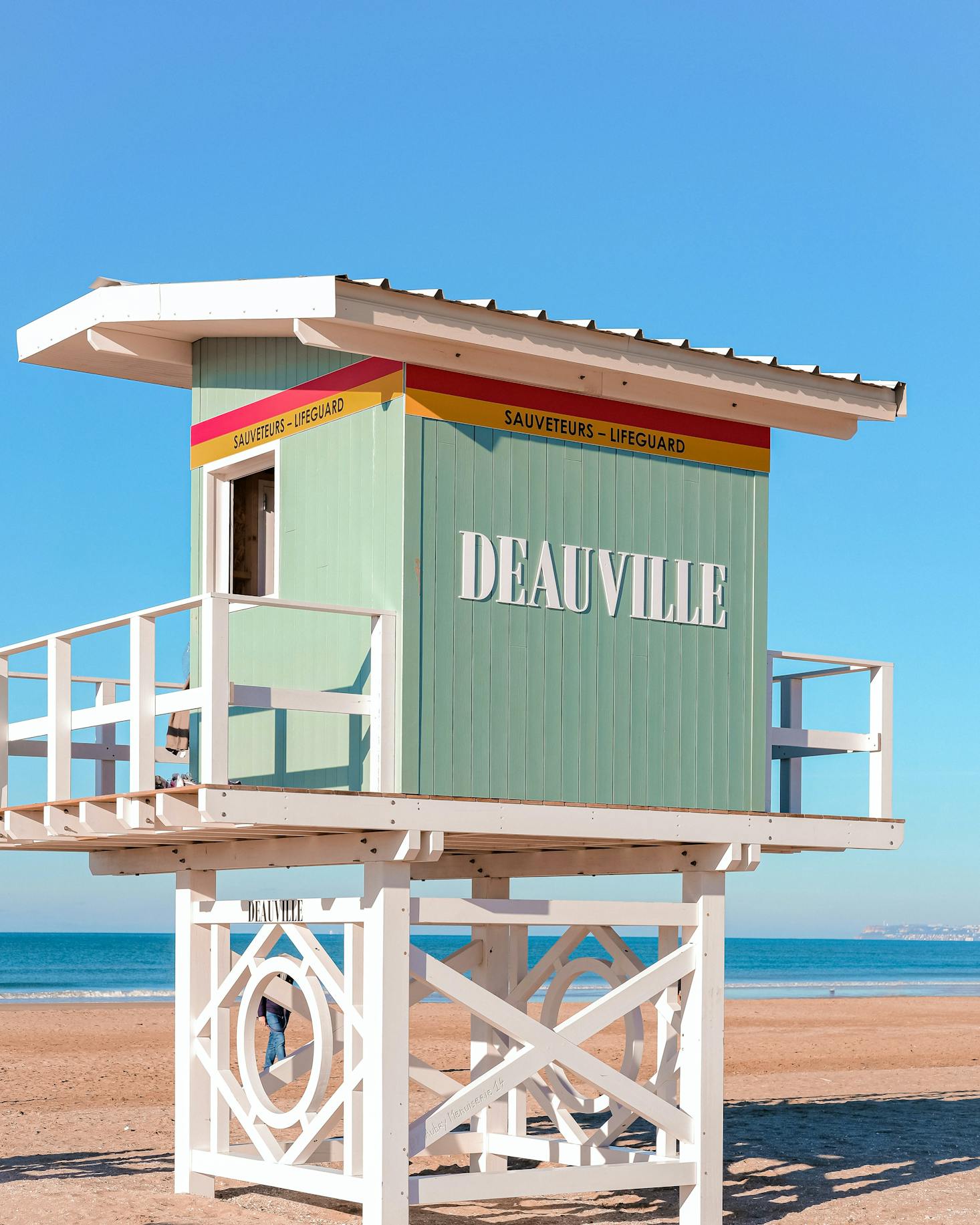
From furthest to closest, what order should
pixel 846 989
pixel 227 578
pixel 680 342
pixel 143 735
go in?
pixel 846 989 < pixel 227 578 < pixel 680 342 < pixel 143 735

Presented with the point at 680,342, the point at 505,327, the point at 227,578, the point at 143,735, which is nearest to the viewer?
the point at 143,735

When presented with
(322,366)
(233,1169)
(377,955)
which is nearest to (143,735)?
(377,955)

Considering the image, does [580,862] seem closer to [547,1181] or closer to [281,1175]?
[547,1181]

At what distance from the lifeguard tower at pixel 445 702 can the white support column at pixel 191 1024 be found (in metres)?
0.03

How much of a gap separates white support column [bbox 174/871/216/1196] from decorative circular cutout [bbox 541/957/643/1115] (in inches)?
→ 104

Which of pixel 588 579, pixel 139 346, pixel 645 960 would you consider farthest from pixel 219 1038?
pixel 645 960

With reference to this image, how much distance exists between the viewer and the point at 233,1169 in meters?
12.8

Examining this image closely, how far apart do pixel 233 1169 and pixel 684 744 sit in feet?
14.9

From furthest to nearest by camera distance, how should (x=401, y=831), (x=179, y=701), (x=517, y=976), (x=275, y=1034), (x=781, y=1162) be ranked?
(x=275, y=1034), (x=781, y=1162), (x=517, y=976), (x=401, y=831), (x=179, y=701)

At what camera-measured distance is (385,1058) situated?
10.9 m

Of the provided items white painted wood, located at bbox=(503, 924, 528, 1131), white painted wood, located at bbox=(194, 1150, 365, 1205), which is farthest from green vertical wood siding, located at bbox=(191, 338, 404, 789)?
white painted wood, located at bbox=(503, 924, 528, 1131)

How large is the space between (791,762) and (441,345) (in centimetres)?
445

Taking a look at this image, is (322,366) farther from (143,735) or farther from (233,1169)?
(233,1169)

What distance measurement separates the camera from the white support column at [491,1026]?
14.1 meters
